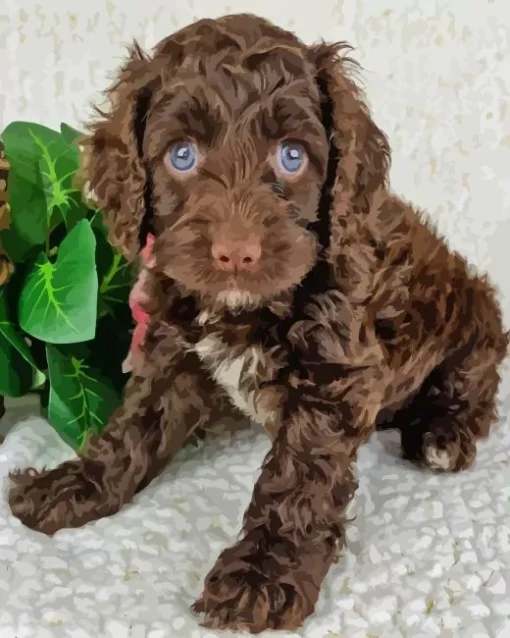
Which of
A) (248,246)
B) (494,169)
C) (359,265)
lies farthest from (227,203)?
(494,169)

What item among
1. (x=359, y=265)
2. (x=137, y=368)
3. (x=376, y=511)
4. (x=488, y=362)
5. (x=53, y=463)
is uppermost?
(x=359, y=265)

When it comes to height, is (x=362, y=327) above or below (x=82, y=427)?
above

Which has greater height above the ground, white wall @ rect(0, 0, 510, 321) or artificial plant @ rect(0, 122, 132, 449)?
white wall @ rect(0, 0, 510, 321)

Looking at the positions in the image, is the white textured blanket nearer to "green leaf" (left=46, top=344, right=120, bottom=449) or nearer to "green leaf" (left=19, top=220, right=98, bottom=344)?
"green leaf" (left=46, top=344, right=120, bottom=449)

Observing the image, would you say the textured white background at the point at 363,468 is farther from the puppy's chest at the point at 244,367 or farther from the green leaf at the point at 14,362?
the puppy's chest at the point at 244,367

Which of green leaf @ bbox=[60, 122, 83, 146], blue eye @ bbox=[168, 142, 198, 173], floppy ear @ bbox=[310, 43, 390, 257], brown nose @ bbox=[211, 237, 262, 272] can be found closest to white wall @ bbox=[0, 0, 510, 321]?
green leaf @ bbox=[60, 122, 83, 146]

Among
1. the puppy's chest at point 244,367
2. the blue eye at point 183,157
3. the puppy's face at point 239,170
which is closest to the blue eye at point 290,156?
the puppy's face at point 239,170

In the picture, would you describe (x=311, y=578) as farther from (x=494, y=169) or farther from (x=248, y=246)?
(x=494, y=169)
